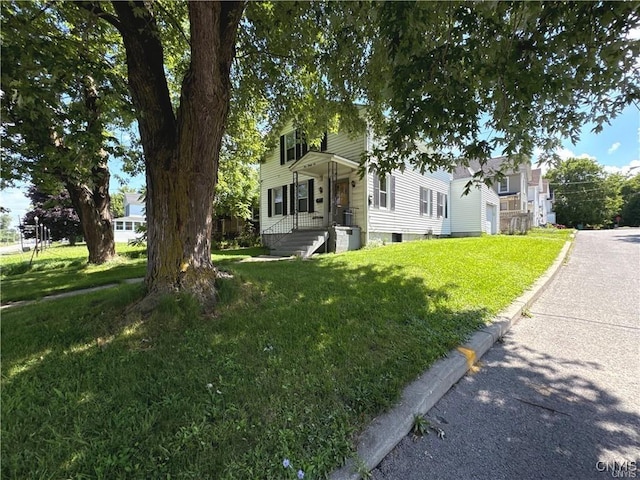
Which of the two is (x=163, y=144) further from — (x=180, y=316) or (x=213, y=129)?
(x=180, y=316)

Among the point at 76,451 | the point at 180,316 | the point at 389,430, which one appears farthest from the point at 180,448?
the point at 180,316

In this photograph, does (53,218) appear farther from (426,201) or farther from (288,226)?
(426,201)

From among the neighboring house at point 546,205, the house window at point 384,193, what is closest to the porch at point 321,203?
the house window at point 384,193

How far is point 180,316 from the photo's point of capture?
11.1 feet

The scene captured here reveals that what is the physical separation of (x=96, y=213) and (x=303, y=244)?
21.7 ft

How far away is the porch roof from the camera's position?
1087 cm

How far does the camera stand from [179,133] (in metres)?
3.72

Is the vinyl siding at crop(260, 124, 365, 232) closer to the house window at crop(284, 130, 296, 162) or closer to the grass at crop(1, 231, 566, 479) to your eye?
the house window at crop(284, 130, 296, 162)

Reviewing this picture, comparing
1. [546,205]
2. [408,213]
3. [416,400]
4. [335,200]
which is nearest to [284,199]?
[335,200]

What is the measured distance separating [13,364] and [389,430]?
333 cm

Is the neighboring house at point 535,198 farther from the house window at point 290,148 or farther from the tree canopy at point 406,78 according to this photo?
the tree canopy at point 406,78

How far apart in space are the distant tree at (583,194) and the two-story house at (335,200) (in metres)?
37.2

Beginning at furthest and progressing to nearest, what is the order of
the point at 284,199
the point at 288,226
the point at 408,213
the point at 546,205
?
the point at 546,205 → the point at 284,199 → the point at 408,213 → the point at 288,226

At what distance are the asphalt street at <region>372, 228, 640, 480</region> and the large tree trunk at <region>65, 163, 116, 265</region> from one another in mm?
10431
